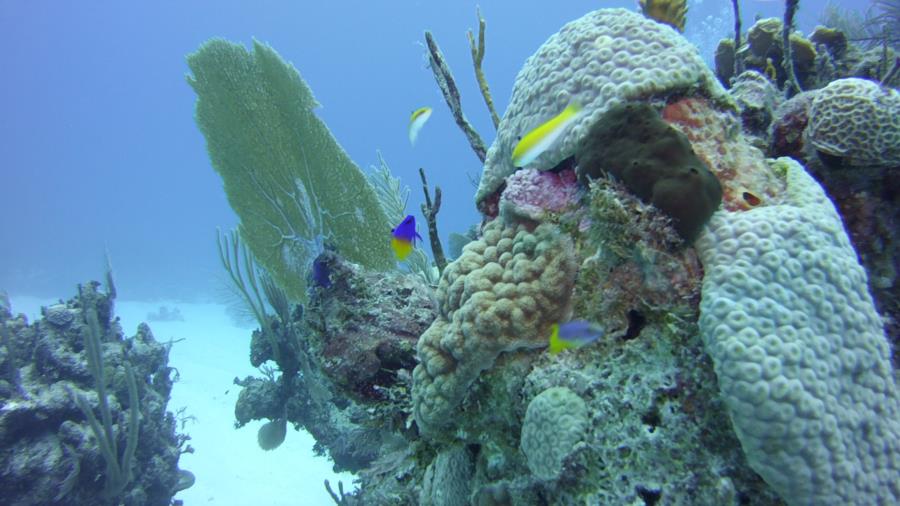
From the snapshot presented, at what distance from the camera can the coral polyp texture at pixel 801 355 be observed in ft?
5.44

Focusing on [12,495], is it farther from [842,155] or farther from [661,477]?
[842,155]

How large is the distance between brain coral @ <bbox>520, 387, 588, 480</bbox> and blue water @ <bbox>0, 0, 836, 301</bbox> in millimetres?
34933

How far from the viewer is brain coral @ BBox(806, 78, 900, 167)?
254 centimetres

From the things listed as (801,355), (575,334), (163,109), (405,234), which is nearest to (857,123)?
(801,355)

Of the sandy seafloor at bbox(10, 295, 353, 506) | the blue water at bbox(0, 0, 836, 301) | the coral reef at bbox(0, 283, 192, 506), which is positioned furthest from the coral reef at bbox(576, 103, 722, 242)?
the blue water at bbox(0, 0, 836, 301)

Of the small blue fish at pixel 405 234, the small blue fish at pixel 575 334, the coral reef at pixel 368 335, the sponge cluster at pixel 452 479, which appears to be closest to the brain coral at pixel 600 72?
the small blue fish at pixel 405 234

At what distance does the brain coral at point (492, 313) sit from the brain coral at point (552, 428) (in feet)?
1.15

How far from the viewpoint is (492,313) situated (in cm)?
233

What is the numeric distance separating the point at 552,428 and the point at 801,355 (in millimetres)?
1015

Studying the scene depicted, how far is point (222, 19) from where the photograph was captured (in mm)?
99875

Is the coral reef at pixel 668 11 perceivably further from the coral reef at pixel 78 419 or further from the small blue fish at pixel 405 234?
the coral reef at pixel 78 419

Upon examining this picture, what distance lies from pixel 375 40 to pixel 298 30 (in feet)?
63.4

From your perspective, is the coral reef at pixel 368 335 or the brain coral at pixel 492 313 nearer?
the brain coral at pixel 492 313

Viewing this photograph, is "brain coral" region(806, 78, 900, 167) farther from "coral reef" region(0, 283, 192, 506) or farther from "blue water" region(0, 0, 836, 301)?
"blue water" region(0, 0, 836, 301)
